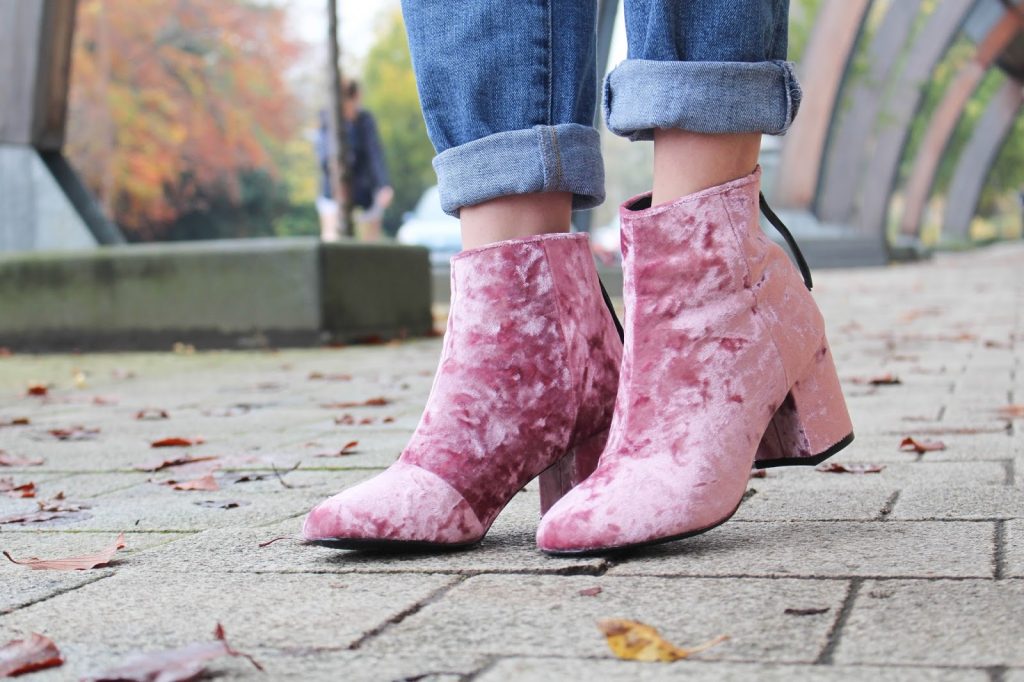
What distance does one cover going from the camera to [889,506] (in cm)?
184

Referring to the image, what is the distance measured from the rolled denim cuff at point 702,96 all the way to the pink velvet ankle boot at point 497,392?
0.68 feet

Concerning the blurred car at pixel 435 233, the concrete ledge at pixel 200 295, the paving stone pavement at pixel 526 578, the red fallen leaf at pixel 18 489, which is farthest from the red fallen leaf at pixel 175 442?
the blurred car at pixel 435 233

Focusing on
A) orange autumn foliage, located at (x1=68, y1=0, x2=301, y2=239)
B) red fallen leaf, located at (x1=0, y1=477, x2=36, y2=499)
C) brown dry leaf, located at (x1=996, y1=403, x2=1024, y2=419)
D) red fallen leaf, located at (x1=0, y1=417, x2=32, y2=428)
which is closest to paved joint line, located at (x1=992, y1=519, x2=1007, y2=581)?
brown dry leaf, located at (x1=996, y1=403, x2=1024, y2=419)

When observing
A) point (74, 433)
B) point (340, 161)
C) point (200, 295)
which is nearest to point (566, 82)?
point (74, 433)

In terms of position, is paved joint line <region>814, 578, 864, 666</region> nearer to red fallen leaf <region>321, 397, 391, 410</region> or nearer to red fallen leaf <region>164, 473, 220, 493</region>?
red fallen leaf <region>164, 473, 220, 493</region>

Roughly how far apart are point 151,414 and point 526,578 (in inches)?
102

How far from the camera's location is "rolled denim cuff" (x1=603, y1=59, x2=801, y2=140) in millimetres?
1596

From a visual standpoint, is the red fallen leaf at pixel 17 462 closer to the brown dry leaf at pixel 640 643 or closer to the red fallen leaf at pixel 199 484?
the red fallen leaf at pixel 199 484

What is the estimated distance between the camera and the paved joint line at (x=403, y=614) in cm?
121

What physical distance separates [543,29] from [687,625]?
81 cm

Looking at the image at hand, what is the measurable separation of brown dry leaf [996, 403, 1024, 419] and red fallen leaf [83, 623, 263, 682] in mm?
2260

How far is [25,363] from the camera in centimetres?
614

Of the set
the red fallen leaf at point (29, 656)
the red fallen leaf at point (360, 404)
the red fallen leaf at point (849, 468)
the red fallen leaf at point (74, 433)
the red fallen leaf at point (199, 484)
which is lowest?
the red fallen leaf at point (360, 404)

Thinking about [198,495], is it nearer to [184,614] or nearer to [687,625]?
[184,614]
